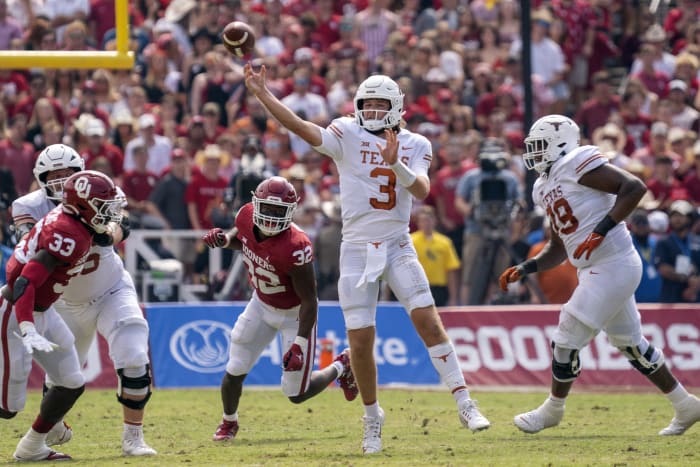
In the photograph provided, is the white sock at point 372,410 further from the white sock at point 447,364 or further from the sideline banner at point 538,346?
the sideline banner at point 538,346

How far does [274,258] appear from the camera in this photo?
9.28m

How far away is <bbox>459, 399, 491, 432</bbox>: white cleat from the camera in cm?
863

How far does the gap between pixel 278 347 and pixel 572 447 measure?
5.45 metres

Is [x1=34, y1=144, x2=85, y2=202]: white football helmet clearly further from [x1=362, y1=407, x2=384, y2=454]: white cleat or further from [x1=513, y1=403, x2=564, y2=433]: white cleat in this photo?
[x1=513, y1=403, x2=564, y2=433]: white cleat

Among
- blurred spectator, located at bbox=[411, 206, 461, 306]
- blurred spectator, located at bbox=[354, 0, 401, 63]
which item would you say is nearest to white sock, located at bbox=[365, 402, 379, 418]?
blurred spectator, located at bbox=[411, 206, 461, 306]

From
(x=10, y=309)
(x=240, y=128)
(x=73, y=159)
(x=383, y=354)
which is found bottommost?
(x=383, y=354)

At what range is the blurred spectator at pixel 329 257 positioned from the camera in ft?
49.4

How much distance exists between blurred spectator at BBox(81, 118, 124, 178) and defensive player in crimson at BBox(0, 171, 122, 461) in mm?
7176

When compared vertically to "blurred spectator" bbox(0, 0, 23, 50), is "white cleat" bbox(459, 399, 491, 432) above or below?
below

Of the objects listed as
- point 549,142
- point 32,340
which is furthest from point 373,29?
point 32,340

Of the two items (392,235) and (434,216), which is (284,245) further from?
(434,216)

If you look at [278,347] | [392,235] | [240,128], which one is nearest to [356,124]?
[392,235]

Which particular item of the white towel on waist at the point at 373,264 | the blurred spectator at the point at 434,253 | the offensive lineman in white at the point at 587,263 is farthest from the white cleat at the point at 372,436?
the blurred spectator at the point at 434,253

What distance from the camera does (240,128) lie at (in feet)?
55.7
